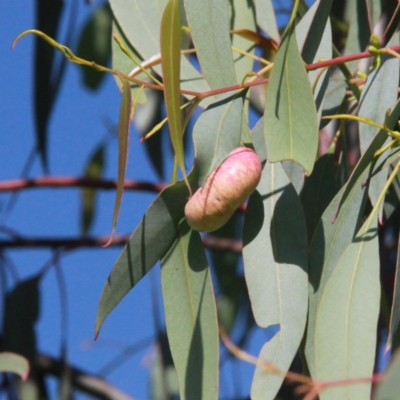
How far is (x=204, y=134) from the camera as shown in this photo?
92 cm

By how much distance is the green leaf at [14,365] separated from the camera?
1139 millimetres

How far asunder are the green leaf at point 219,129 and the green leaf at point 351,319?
17 cm

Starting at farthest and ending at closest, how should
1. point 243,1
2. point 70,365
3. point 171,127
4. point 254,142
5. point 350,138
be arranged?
point 70,365, point 350,138, point 243,1, point 254,142, point 171,127

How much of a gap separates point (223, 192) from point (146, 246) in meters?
0.15

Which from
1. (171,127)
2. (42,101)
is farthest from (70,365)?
(171,127)

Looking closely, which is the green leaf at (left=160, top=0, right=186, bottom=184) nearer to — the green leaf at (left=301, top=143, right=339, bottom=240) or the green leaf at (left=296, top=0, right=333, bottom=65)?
the green leaf at (left=296, top=0, right=333, bottom=65)

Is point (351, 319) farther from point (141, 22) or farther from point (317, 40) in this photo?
point (141, 22)

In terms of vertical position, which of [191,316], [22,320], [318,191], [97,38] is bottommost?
[22,320]

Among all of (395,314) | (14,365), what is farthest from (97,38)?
(395,314)

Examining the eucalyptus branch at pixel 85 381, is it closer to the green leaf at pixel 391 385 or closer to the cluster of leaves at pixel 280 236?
the cluster of leaves at pixel 280 236

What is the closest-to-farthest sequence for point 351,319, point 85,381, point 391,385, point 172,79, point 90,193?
point 391,385
point 172,79
point 351,319
point 85,381
point 90,193

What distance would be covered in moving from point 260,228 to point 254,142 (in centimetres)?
13

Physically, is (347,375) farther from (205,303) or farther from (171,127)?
(171,127)

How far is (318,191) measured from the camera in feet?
3.56
